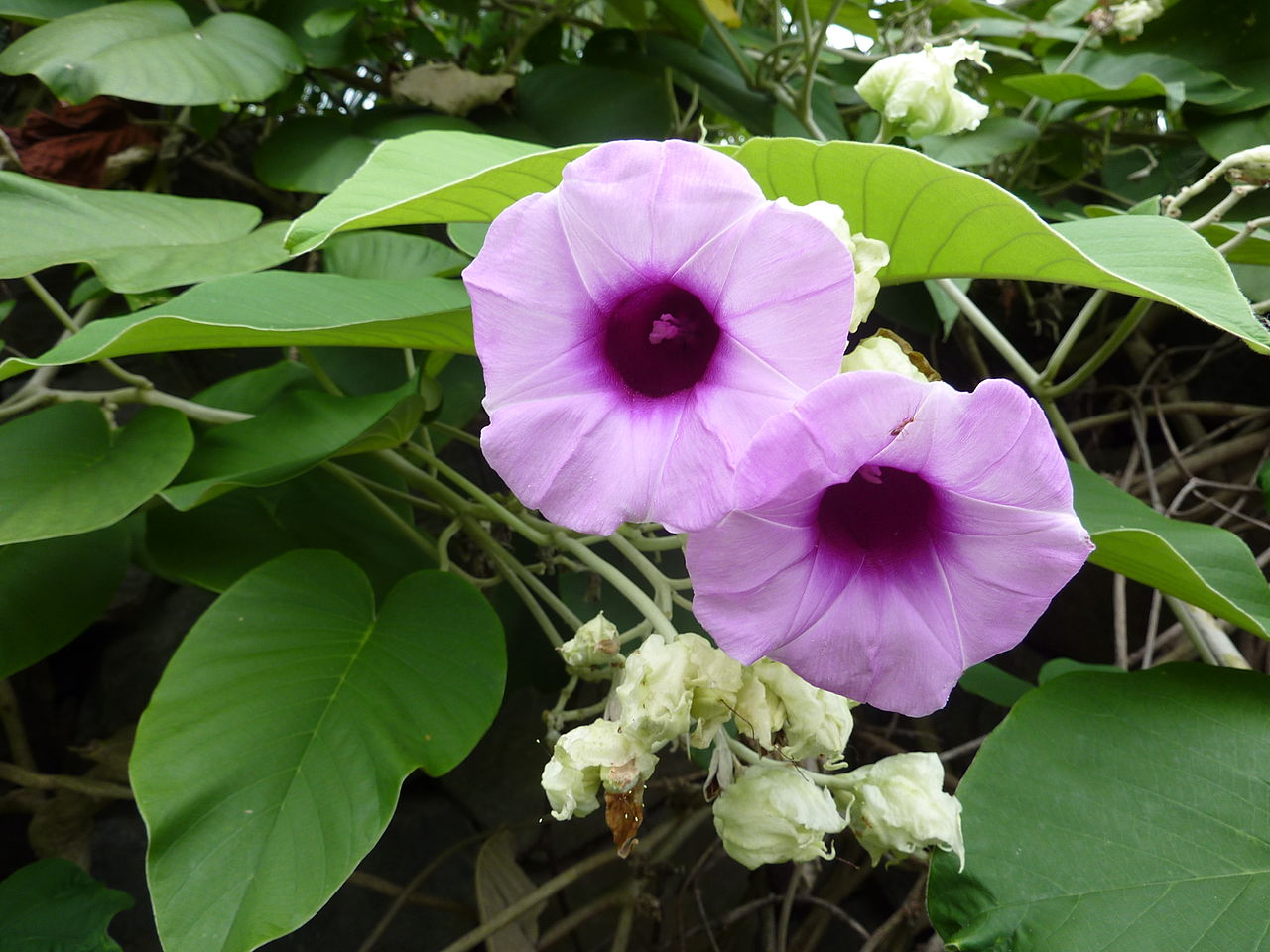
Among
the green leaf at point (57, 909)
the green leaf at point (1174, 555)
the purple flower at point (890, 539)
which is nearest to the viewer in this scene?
the purple flower at point (890, 539)

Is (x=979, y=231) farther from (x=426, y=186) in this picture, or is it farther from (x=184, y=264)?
(x=184, y=264)

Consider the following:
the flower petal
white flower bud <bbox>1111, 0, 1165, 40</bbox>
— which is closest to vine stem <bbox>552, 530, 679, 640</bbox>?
the flower petal

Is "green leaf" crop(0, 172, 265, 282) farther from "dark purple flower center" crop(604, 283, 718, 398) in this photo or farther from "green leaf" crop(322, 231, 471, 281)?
"dark purple flower center" crop(604, 283, 718, 398)

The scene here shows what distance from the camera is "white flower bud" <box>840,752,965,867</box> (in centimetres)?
51

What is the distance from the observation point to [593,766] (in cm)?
50

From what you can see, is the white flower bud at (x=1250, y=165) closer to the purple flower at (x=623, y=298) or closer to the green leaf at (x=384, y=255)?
the purple flower at (x=623, y=298)

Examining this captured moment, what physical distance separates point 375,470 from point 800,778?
667mm

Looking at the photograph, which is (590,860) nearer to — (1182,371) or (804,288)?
(804,288)

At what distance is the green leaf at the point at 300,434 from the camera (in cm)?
76

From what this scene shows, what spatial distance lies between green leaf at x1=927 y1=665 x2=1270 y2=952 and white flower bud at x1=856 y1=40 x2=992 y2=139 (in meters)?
0.45

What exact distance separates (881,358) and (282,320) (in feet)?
1.40

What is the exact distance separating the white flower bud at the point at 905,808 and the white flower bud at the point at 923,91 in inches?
18.2

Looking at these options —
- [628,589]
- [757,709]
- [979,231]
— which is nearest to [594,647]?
[628,589]

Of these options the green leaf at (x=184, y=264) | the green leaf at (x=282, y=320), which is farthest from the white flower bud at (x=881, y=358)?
the green leaf at (x=184, y=264)
